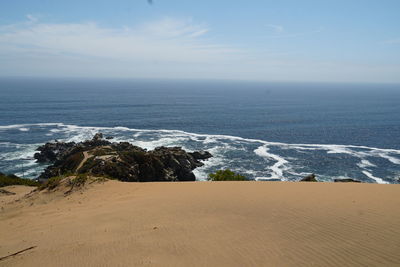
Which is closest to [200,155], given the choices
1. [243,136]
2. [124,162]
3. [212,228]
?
[124,162]

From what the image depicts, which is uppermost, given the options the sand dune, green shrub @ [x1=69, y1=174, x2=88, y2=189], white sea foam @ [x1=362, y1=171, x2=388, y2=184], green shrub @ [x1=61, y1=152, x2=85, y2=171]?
the sand dune

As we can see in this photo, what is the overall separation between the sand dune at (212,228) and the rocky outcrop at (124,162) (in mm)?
14247

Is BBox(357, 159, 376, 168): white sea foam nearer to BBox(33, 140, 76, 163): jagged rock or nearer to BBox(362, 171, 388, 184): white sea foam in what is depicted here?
BBox(362, 171, 388, 184): white sea foam

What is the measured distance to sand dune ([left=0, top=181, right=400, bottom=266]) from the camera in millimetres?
7965

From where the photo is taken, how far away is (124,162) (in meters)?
34.0

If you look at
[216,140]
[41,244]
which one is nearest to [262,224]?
[41,244]

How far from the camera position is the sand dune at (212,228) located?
796cm

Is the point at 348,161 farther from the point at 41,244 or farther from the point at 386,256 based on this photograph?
the point at 41,244

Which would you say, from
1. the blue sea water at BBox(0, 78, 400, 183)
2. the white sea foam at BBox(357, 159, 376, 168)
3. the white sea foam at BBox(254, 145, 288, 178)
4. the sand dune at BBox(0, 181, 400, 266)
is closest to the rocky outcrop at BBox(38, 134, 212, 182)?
the blue sea water at BBox(0, 78, 400, 183)

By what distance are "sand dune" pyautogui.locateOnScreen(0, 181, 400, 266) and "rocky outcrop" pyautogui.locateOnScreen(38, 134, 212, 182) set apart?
46.7 feet

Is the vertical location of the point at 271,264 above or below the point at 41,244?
above

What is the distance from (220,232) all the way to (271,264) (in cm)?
247

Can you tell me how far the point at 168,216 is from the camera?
1153 cm

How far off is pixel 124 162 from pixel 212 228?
25.8 m
